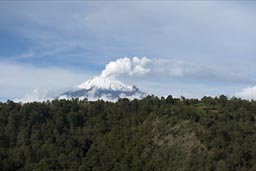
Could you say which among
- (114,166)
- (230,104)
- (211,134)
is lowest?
(114,166)

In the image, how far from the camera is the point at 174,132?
5236 inches

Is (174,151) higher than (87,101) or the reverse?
the reverse

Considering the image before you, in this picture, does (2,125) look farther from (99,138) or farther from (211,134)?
(211,134)

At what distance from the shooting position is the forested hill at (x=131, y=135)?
12200 cm

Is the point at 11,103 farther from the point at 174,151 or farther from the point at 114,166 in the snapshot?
the point at 174,151

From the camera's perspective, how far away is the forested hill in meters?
122

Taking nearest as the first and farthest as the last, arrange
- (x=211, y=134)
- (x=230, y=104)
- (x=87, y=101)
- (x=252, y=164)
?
1. (x=252, y=164)
2. (x=211, y=134)
3. (x=230, y=104)
4. (x=87, y=101)

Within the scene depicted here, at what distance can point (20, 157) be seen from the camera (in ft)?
450

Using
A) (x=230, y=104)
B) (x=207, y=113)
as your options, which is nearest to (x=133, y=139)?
(x=207, y=113)

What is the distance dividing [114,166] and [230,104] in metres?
40.7

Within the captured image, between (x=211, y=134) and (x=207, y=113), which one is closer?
(x=211, y=134)

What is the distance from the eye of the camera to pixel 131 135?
13762 centimetres

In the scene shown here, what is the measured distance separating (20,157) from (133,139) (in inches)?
1353

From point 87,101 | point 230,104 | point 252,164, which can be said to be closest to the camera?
point 252,164
